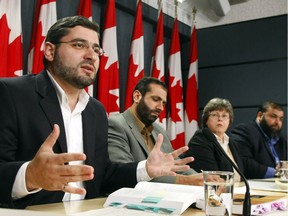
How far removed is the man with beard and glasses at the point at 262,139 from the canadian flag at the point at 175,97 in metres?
1.11

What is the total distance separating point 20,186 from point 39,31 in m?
2.16

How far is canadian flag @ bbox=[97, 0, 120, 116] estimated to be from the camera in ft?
11.7

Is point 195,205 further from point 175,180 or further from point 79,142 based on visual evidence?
point 79,142

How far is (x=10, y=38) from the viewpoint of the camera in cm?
273

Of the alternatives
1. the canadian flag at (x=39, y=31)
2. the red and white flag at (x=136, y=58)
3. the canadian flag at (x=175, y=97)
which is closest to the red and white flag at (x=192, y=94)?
the canadian flag at (x=175, y=97)

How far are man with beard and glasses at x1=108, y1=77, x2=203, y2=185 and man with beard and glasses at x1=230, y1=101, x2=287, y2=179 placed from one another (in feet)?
4.07

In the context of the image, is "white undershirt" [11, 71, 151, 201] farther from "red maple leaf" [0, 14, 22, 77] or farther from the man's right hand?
"red maple leaf" [0, 14, 22, 77]

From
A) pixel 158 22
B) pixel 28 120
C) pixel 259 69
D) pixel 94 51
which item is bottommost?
pixel 28 120

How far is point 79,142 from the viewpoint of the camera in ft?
5.45

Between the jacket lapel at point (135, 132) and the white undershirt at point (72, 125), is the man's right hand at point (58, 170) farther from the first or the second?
the jacket lapel at point (135, 132)

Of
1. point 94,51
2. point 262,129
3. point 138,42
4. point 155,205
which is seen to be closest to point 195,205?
point 155,205

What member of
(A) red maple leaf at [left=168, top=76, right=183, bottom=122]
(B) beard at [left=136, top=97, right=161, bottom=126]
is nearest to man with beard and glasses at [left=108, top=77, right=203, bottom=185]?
(B) beard at [left=136, top=97, right=161, bottom=126]

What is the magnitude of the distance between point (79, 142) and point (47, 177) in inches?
26.7

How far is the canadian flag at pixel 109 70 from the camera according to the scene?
357cm
